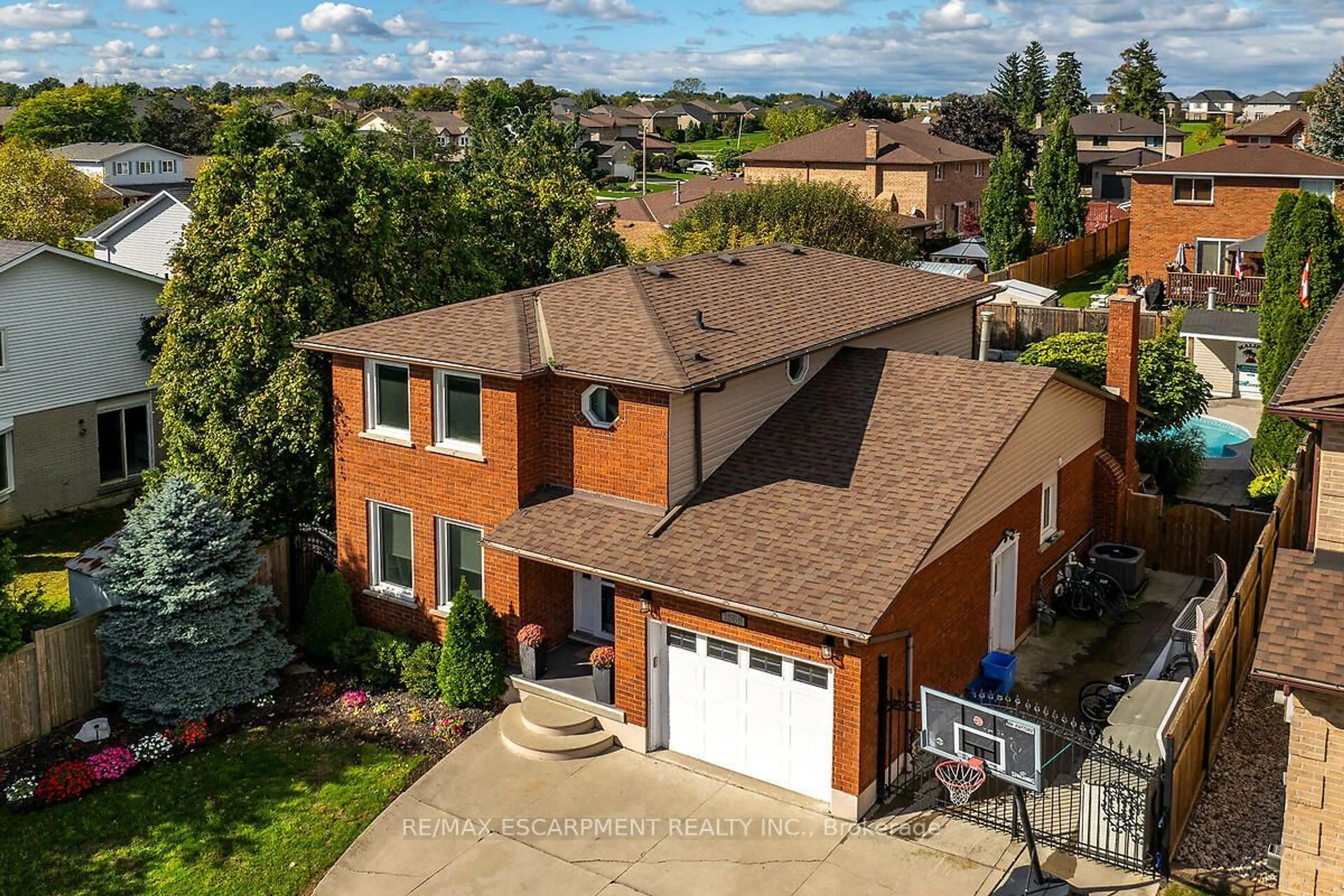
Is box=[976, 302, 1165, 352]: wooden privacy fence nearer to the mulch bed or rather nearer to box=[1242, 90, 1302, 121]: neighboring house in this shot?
the mulch bed

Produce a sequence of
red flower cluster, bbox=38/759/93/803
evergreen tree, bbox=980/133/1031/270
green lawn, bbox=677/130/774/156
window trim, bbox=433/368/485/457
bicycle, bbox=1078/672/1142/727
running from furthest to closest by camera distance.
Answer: green lawn, bbox=677/130/774/156, evergreen tree, bbox=980/133/1031/270, window trim, bbox=433/368/485/457, bicycle, bbox=1078/672/1142/727, red flower cluster, bbox=38/759/93/803

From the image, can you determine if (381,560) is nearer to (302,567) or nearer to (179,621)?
(302,567)

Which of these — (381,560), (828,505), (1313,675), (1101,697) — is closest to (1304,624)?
(1313,675)

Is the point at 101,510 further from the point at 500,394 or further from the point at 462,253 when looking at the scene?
the point at 500,394

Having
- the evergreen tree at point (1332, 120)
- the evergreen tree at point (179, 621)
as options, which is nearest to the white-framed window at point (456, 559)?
the evergreen tree at point (179, 621)

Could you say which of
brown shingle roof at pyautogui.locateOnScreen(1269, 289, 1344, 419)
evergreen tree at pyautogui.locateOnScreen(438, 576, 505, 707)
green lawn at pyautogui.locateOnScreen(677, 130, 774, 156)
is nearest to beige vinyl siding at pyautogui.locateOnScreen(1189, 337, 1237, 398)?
brown shingle roof at pyautogui.locateOnScreen(1269, 289, 1344, 419)
